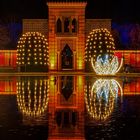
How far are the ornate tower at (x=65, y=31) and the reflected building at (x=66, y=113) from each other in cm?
1687

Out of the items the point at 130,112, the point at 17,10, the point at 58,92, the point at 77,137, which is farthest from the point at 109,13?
the point at 77,137

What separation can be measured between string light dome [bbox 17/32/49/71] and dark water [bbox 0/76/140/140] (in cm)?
1714

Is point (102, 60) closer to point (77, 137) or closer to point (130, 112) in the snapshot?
point (130, 112)

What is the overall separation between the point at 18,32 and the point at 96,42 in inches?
761

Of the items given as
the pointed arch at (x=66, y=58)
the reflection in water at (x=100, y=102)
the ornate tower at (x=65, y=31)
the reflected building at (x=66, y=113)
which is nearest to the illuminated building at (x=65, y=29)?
the ornate tower at (x=65, y=31)

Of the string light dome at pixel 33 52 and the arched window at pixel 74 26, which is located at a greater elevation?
the arched window at pixel 74 26

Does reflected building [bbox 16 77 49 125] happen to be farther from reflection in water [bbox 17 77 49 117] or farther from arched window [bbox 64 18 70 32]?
arched window [bbox 64 18 70 32]

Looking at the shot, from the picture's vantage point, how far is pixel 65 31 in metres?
44.9

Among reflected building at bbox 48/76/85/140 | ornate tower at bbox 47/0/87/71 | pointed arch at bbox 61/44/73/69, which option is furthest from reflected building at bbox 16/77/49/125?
pointed arch at bbox 61/44/73/69

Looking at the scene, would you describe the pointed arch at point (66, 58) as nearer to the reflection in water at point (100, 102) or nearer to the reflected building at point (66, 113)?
the reflected building at point (66, 113)

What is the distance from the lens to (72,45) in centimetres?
4475

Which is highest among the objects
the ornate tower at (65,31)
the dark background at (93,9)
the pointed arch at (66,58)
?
the dark background at (93,9)

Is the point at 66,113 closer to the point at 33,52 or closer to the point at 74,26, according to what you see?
the point at 33,52

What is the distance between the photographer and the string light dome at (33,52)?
43938 millimetres
